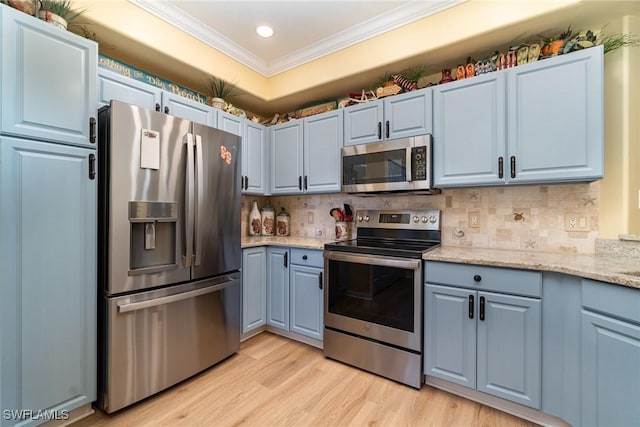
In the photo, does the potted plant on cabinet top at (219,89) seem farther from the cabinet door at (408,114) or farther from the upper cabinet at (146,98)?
the cabinet door at (408,114)

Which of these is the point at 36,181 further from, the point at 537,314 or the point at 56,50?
the point at 537,314

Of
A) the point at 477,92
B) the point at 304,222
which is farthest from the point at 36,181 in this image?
the point at 477,92

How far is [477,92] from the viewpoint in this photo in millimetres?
1867

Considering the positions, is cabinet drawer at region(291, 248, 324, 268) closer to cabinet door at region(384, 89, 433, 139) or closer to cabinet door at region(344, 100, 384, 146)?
cabinet door at region(344, 100, 384, 146)

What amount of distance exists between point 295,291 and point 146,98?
1.89 meters

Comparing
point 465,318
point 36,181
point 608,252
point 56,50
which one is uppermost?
point 56,50

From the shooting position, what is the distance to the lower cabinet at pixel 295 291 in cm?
231

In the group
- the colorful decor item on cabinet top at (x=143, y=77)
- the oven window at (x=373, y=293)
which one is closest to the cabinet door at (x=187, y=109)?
the colorful decor item on cabinet top at (x=143, y=77)

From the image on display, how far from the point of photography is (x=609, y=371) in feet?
4.01

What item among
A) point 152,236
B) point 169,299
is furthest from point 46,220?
point 169,299

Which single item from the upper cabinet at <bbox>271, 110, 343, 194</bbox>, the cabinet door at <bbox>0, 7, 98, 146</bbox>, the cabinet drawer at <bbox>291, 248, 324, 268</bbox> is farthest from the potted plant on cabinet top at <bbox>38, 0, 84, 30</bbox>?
the cabinet drawer at <bbox>291, 248, 324, 268</bbox>

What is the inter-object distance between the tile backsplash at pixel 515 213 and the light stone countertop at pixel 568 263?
134 mm

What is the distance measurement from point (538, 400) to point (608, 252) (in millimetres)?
1009

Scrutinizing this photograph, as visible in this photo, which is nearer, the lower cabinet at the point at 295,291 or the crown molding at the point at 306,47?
the crown molding at the point at 306,47
